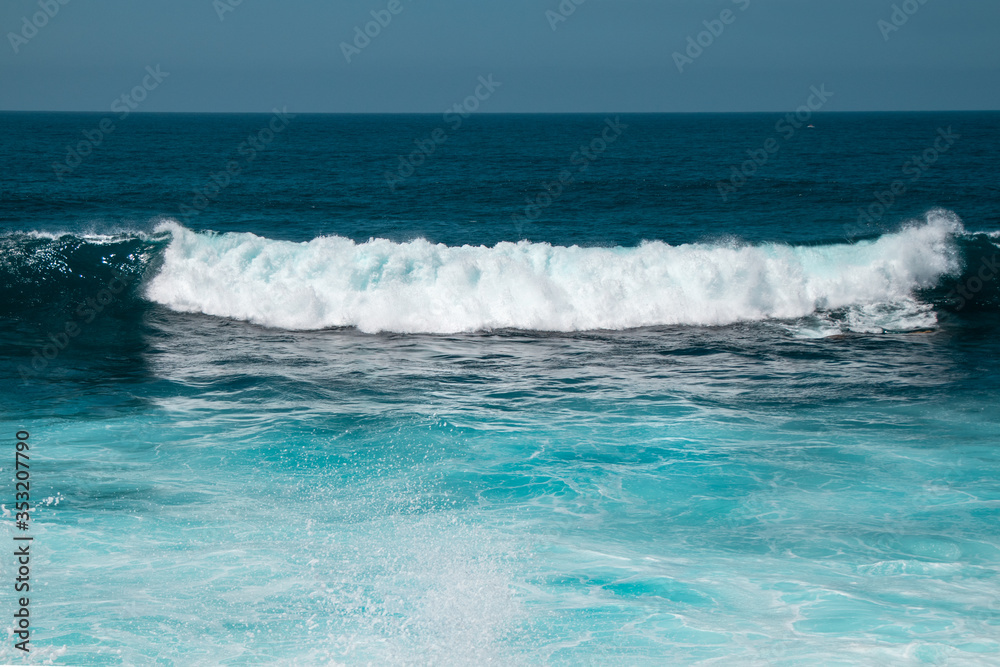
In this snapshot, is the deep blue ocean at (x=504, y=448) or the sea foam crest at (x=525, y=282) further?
the sea foam crest at (x=525, y=282)

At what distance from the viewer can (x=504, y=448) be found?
1034 cm

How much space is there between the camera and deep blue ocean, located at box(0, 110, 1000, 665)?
260 inches

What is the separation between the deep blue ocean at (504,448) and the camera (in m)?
6.59

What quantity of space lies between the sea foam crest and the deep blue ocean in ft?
0.25

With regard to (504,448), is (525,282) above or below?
above

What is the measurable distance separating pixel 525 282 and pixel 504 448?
7.63 m

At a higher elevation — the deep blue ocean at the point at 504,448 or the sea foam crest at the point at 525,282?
the sea foam crest at the point at 525,282

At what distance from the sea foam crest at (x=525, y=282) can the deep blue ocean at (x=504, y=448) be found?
0.08 m

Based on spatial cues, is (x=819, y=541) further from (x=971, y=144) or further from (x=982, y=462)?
(x=971, y=144)

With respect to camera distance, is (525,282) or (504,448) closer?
(504,448)

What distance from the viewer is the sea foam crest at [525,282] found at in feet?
55.4

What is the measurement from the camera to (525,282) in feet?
57.3

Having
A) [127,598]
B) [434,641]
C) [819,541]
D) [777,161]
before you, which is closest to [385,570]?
[434,641]

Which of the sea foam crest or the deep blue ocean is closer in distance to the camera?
the deep blue ocean
